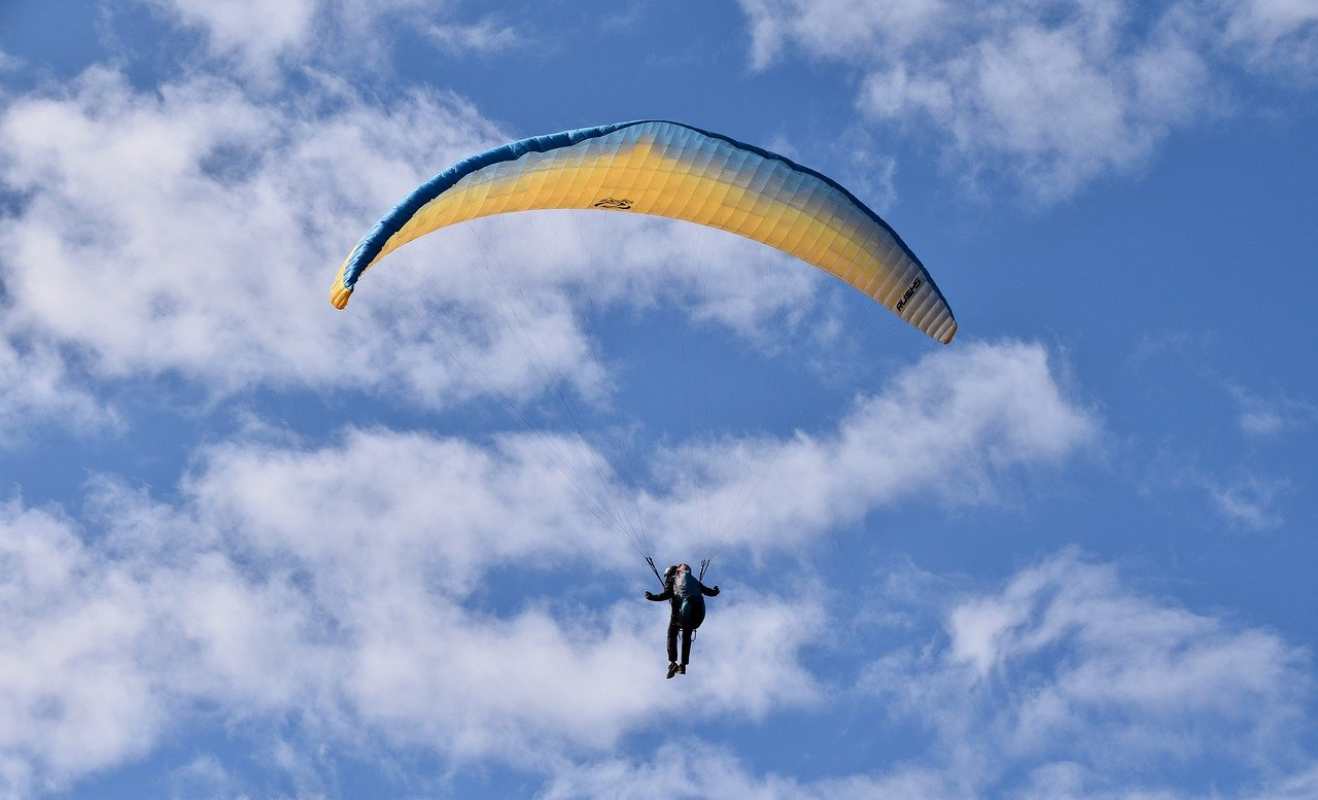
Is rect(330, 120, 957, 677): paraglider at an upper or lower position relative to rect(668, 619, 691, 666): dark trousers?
upper

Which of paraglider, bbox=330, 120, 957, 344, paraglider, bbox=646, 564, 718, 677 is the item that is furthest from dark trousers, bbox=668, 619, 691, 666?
paraglider, bbox=330, 120, 957, 344

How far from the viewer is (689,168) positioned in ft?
151

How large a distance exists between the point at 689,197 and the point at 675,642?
25.5 feet

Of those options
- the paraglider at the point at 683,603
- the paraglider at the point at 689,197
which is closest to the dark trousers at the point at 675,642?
the paraglider at the point at 683,603

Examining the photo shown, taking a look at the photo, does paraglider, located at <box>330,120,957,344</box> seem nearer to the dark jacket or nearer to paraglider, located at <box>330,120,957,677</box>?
paraglider, located at <box>330,120,957,677</box>

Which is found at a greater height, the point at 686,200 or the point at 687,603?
the point at 686,200

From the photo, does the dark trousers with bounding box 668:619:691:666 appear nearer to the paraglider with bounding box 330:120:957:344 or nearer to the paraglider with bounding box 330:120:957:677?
the paraglider with bounding box 330:120:957:677

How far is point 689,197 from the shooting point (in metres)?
46.6

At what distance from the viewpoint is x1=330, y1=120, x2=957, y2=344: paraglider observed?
144ft

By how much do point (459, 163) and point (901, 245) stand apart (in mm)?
8655

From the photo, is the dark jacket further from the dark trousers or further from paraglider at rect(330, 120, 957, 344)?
paraglider at rect(330, 120, 957, 344)

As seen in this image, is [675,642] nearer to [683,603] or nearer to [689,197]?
[683,603]

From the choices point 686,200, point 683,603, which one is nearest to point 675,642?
point 683,603

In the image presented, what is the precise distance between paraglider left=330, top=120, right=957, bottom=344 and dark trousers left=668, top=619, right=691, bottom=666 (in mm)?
7094
